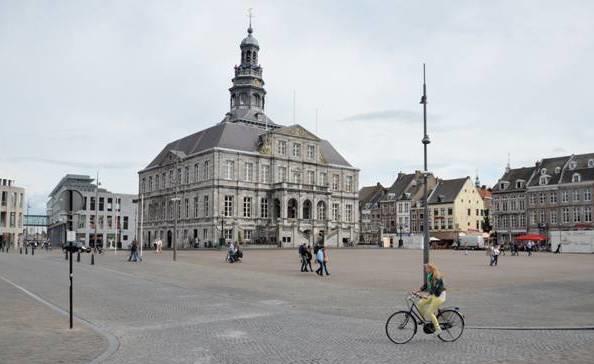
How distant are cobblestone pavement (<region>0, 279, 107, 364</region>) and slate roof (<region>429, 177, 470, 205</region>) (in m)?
99.5

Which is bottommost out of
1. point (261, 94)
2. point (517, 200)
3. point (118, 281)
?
point (118, 281)

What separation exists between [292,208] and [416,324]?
79.6 meters

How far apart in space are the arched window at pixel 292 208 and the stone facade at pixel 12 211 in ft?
184

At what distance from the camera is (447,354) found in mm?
10523

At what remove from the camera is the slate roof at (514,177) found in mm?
100000

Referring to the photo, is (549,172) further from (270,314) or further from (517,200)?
(270,314)

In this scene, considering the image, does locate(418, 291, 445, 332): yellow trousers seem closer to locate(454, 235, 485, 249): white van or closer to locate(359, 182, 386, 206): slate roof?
locate(454, 235, 485, 249): white van

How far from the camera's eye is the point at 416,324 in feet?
38.5

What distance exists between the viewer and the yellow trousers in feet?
38.4

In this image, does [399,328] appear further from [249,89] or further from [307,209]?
[249,89]

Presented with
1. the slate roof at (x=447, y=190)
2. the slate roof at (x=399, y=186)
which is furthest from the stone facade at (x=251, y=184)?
the slate roof at (x=447, y=190)

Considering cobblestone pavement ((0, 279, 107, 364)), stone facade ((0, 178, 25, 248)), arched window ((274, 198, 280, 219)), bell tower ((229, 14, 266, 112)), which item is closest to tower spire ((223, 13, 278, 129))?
bell tower ((229, 14, 266, 112))

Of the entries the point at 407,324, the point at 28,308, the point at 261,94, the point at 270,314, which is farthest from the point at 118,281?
the point at 261,94

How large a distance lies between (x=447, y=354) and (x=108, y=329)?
7.44 metres
